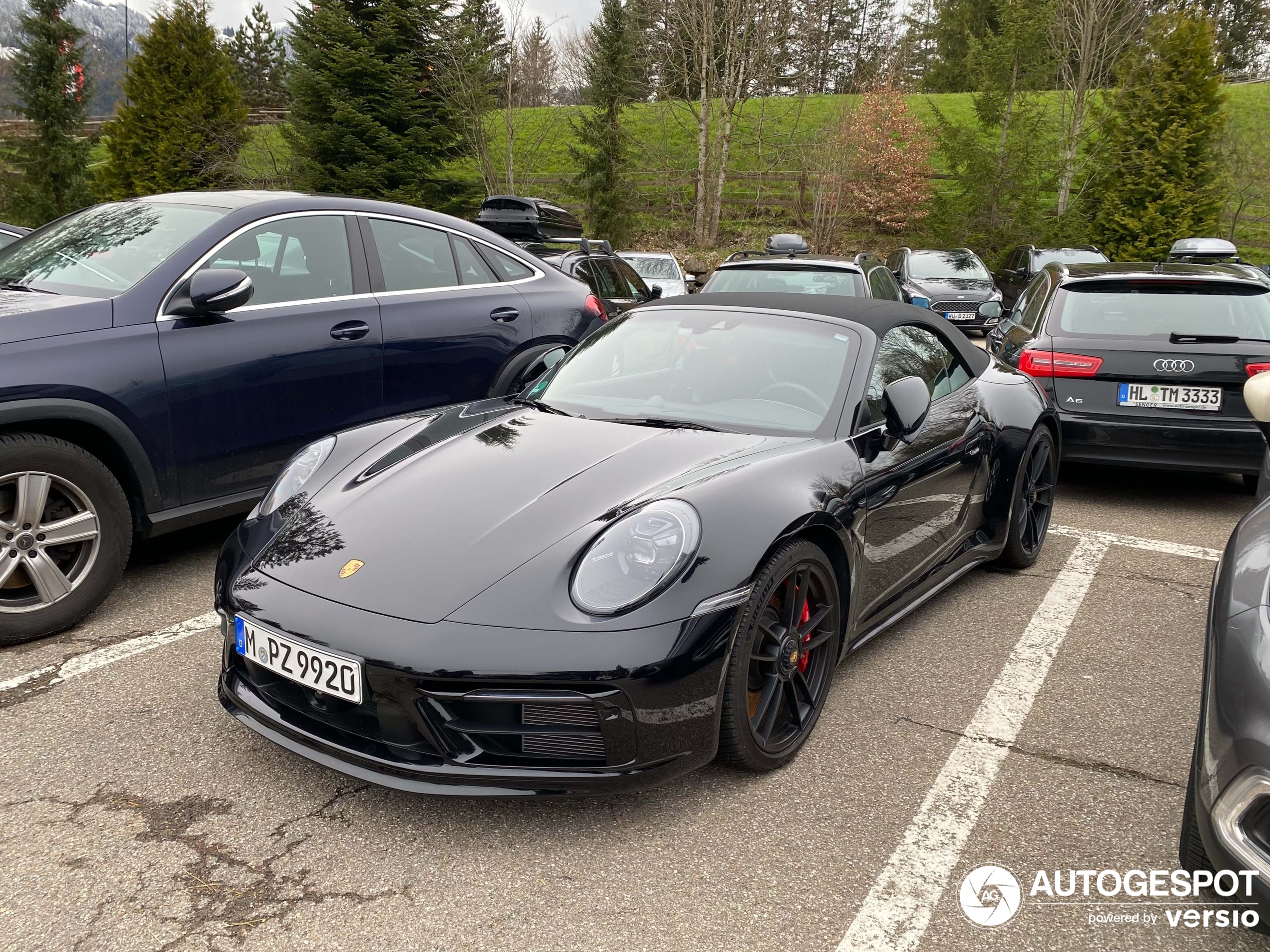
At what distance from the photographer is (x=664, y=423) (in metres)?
3.32

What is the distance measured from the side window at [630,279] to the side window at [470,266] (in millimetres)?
5079

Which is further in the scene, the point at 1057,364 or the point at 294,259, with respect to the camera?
the point at 1057,364

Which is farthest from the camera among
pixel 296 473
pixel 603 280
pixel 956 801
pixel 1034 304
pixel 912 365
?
pixel 603 280

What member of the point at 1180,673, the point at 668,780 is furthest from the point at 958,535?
the point at 668,780

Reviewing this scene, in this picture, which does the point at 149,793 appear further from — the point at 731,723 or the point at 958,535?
the point at 958,535

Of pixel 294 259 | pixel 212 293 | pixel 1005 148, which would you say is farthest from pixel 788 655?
pixel 1005 148

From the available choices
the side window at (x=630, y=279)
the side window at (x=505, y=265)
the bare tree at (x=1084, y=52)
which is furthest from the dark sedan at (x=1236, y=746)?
the bare tree at (x=1084, y=52)

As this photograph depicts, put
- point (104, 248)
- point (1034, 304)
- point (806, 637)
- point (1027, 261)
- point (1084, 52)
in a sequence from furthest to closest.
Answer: point (1084, 52) < point (1027, 261) < point (1034, 304) < point (104, 248) < point (806, 637)

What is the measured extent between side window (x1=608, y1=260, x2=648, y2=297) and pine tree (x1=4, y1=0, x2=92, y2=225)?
26432 millimetres

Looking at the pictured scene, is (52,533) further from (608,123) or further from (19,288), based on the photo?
(608,123)

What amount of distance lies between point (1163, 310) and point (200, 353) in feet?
17.6

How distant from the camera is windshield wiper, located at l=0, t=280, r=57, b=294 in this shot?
3924 millimetres

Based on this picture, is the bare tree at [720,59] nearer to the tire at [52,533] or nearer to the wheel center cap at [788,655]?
the tire at [52,533]

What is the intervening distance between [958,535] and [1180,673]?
0.93 meters
